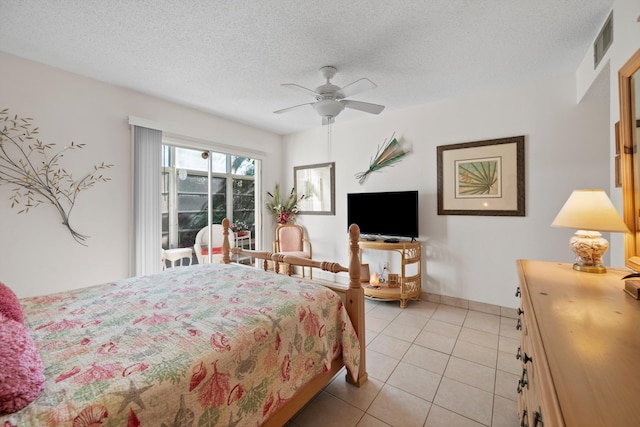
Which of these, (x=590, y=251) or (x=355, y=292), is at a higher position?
(x=590, y=251)

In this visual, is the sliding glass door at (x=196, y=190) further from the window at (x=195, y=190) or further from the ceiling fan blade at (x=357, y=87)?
the ceiling fan blade at (x=357, y=87)

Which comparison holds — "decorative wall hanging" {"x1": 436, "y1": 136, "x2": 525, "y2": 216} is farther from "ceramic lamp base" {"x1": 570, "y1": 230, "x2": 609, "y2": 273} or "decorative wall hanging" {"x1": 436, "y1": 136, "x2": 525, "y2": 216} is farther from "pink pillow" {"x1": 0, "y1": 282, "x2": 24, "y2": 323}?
"pink pillow" {"x1": 0, "y1": 282, "x2": 24, "y2": 323}

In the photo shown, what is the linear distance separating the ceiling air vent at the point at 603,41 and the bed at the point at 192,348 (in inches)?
82.4

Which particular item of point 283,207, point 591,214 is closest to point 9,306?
point 591,214

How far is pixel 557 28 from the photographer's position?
1.91 meters

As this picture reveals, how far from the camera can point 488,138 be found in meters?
2.98

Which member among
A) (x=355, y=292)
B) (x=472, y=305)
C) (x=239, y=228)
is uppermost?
(x=239, y=228)

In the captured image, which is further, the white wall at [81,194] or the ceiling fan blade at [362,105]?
the ceiling fan blade at [362,105]

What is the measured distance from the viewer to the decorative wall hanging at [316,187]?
13.8 ft

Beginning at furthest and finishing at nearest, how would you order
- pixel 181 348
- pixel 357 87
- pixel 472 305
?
pixel 472 305, pixel 357 87, pixel 181 348

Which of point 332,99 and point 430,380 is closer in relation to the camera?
point 430,380

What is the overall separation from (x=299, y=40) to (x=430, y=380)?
2.72 m

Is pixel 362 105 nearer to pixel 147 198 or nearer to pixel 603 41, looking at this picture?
pixel 603 41

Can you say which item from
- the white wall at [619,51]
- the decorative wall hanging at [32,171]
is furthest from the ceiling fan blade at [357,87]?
the decorative wall hanging at [32,171]
